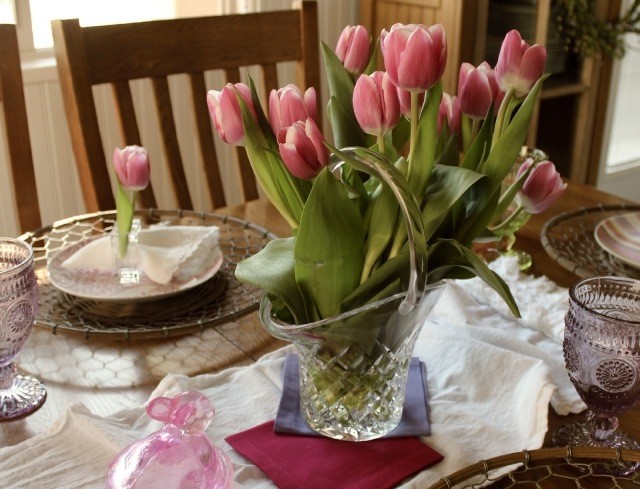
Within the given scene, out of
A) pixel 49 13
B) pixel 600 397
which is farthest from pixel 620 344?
pixel 49 13

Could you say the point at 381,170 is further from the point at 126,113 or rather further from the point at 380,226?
the point at 126,113

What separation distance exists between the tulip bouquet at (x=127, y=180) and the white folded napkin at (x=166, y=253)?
26 millimetres

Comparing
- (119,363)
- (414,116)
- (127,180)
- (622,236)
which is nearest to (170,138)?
(127,180)

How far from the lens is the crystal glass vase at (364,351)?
2.10 feet

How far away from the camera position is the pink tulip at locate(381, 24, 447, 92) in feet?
1.95

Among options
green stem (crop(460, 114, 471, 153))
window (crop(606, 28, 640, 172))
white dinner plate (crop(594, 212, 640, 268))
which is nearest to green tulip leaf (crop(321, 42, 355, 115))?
green stem (crop(460, 114, 471, 153))

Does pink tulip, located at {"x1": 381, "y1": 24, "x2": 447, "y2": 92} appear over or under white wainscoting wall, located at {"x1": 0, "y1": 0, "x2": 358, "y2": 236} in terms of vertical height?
over

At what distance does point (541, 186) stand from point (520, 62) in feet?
0.50

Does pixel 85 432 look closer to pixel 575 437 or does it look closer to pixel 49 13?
pixel 575 437

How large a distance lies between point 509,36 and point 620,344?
279 millimetres

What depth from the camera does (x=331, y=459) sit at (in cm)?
71

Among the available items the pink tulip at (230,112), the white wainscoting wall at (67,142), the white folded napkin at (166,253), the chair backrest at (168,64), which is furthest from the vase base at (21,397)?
the white wainscoting wall at (67,142)

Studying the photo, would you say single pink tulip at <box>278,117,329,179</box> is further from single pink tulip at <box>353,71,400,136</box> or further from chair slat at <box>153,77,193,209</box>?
chair slat at <box>153,77,193,209</box>

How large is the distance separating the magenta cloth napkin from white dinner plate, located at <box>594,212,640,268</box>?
0.51 metres
